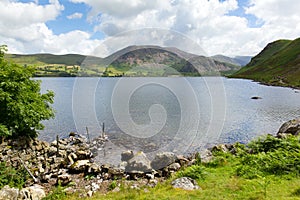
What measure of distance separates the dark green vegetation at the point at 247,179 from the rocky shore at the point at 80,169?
1048mm

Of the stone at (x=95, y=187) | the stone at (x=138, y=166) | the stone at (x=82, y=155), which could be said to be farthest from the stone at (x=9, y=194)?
the stone at (x=82, y=155)

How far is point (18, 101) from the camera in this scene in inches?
786

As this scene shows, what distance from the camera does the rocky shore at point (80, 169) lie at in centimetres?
1489

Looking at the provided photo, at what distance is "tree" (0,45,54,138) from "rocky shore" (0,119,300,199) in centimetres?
217

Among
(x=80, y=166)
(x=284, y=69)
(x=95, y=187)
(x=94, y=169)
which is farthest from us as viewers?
(x=284, y=69)

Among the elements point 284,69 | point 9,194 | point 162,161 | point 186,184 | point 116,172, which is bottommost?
point 116,172

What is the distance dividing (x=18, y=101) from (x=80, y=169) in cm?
843

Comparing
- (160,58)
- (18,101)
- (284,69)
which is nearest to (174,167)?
(18,101)

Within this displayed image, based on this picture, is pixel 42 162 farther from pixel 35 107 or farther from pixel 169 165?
pixel 169 165

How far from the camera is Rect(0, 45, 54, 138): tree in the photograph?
62.5ft

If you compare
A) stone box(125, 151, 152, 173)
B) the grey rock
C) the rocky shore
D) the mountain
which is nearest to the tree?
the rocky shore

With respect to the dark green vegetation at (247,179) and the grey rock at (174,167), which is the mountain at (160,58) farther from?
the dark green vegetation at (247,179)

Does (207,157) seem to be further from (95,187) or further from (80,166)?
(80,166)

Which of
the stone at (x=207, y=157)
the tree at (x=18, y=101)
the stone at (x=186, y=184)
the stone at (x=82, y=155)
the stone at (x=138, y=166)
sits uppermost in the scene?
the tree at (x=18, y=101)
